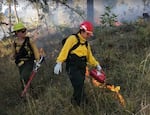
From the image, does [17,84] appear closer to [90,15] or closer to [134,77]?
[134,77]

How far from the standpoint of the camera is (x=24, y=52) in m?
8.03

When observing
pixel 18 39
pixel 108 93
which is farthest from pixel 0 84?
pixel 108 93

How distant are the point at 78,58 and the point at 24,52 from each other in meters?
1.66

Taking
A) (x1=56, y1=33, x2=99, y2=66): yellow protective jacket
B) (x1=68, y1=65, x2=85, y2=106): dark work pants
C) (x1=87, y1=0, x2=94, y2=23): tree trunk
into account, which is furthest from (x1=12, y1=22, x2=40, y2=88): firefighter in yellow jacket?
(x1=87, y1=0, x2=94, y2=23): tree trunk

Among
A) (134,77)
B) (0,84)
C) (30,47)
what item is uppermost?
(30,47)

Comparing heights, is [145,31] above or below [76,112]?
above

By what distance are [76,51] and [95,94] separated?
91 centimetres

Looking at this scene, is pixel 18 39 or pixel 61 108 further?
pixel 18 39

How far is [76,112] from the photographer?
6633 mm

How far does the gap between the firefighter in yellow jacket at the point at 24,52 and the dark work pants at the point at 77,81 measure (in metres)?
1.34

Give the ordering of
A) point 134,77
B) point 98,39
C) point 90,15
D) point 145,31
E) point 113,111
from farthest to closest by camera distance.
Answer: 1. point 90,15
2. point 98,39
3. point 145,31
4. point 134,77
5. point 113,111

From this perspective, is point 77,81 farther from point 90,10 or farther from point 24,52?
point 90,10

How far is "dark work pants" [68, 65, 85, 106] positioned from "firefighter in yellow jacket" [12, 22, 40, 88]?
1.34 meters

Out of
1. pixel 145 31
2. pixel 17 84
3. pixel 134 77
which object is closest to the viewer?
pixel 134 77
